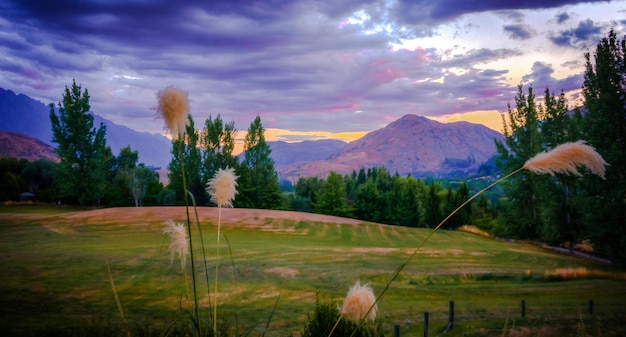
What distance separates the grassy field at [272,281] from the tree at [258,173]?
1955 centimetres

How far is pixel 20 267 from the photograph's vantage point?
2020 centimetres

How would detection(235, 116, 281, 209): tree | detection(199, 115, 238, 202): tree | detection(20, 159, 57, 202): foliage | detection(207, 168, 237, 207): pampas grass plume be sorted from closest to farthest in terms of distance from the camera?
detection(207, 168, 237, 207): pampas grass plume
detection(20, 159, 57, 202): foliage
detection(199, 115, 238, 202): tree
detection(235, 116, 281, 209): tree

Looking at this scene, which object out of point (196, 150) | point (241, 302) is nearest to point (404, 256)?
point (241, 302)

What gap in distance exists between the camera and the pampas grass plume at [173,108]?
10.1 ft

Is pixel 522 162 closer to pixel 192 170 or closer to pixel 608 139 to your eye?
pixel 608 139

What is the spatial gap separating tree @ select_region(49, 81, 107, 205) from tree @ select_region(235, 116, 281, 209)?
829 inches

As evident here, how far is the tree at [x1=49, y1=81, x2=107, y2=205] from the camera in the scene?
140 feet

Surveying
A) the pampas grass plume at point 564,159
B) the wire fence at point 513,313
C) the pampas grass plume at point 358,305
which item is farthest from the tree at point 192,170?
the pampas grass plume at point 564,159

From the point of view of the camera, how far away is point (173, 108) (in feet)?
10.1

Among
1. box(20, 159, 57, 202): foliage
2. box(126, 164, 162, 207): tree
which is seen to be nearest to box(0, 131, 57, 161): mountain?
box(126, 164, 162, 207): tree

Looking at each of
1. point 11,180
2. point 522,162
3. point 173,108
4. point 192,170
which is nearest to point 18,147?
point 192,170

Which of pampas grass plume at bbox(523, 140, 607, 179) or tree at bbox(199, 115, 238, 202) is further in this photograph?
tree at bbox(199, 115, 238, 202)

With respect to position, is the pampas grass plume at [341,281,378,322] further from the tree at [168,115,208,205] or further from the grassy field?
the tree at [168,115,208,205]

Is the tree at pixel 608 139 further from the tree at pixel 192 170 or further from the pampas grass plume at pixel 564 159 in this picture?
the tree at pixel 192 170
